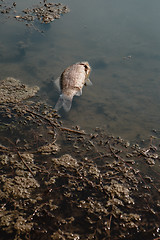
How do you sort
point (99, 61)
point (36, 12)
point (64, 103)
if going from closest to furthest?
point (64, 103), point (99, 61), point (36, 12)

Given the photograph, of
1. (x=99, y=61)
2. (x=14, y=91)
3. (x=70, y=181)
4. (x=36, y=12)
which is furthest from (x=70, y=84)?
(x=36, y=12)

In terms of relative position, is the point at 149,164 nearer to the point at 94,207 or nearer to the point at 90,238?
the point at 94,207

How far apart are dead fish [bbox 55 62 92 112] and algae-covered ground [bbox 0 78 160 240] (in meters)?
0.28

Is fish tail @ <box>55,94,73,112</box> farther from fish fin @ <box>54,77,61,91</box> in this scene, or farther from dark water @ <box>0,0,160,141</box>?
fish fin @ <box>54,77,61,91</box>

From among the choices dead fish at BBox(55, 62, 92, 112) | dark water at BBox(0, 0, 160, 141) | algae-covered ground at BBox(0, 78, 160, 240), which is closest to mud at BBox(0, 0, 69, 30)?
dark water at BBox(0, 0, 160, 141)

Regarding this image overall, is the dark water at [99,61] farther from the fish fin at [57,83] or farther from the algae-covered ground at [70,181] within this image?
the algae-covered ground at [70,181]

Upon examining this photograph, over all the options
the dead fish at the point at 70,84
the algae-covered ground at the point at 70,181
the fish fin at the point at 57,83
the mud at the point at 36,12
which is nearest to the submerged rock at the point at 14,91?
the algae-covered ground at the point at 70,181

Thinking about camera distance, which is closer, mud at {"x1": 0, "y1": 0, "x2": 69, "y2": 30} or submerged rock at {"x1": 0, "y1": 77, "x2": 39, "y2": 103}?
submerged rock at {"x1": 0, "y1": 77, "x2": 39, "y2": 103}

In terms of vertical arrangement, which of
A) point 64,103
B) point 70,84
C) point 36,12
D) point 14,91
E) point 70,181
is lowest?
point 70,181

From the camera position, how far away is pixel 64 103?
12.6 feet

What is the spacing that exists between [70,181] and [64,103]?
1.60 meters

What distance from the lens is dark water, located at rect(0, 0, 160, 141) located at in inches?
154

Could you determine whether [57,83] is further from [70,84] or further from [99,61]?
[99,61]

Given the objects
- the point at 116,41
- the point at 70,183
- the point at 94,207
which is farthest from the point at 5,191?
the point at 116,41
